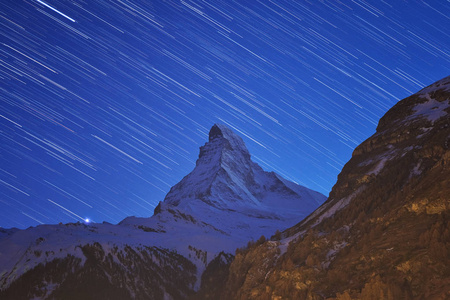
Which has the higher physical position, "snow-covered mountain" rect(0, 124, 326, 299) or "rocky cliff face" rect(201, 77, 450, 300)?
"rocky cliff face" rect(201, 77, 450, 300)

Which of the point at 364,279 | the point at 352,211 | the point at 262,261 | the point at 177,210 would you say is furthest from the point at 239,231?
the point at 364,279

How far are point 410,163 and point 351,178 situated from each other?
1021 centimetres

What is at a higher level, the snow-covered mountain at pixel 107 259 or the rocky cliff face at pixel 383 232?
the rocky cliff face at pixel 383 232

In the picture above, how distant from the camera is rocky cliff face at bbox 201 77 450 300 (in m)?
19.7

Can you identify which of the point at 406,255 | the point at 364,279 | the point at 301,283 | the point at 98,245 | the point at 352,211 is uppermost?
the point at 352,211

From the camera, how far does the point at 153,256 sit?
80875 mm

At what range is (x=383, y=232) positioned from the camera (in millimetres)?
24906

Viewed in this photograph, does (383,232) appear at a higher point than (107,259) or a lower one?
higher

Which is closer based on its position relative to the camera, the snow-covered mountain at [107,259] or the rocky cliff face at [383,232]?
the rocky cliff face at [383,232]

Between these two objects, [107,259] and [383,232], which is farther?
[107,259]

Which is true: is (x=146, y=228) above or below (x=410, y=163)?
below

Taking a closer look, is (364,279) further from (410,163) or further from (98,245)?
(98,245)

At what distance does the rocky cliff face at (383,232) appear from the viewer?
64.5 ft

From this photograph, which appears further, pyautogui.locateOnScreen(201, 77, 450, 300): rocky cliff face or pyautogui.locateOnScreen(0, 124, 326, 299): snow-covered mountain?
pyautogui.locateOnScreen(0, 124, 326, 299): snow-covered mountain
